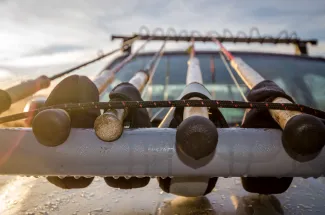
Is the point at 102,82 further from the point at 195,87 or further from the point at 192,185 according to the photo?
the point at 192,185

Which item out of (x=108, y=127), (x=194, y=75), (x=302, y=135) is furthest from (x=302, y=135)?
(x=194, y=75)

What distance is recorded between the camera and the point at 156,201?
2281 mm

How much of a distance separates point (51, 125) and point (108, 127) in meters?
0.20

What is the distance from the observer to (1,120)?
57.9 inches

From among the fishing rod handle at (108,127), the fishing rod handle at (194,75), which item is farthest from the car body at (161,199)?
the fishing rod handle at (108,127)

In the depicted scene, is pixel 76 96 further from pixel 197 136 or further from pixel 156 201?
pixel 156 201

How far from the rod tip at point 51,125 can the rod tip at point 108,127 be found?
0.11 m

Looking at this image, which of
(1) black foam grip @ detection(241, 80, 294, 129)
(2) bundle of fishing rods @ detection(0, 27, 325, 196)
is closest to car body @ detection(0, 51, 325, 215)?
(1) black foam grip @ detection(241, 80, 294, 129)

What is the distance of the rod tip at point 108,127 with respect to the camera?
123 cm

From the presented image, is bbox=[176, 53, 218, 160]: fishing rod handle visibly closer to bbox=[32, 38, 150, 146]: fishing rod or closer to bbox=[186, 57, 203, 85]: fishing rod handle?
bbox=[32, 38, 150, 146]: fishing rod

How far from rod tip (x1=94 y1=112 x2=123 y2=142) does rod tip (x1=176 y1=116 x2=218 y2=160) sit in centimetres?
25

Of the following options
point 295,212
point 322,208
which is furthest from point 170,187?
point 322,208

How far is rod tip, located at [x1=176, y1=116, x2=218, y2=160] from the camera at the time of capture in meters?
1.09

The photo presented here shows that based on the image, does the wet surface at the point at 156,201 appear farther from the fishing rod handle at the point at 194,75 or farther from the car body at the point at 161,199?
the fishing rod handle at the point at 194,75
